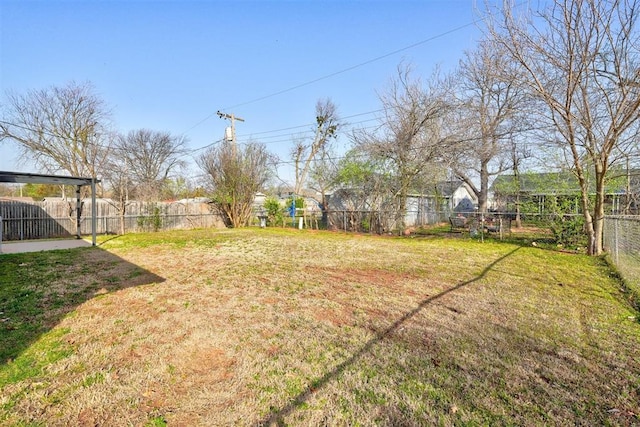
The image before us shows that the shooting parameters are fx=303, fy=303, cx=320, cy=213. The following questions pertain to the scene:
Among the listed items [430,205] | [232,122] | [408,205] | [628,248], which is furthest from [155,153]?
[628,248]

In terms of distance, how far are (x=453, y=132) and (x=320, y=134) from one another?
1258cm

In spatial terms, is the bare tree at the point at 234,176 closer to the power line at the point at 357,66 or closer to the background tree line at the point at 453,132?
the background tree line at the point at 453,132

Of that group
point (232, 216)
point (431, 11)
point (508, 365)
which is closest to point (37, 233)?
point (232, 216)

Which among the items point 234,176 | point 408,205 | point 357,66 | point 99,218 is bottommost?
point 99,218

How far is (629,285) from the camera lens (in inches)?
187

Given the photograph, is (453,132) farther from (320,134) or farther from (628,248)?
(320,134)

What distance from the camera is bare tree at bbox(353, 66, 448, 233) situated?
41.1ft

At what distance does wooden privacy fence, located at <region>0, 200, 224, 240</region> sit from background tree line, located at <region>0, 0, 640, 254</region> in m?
1.02

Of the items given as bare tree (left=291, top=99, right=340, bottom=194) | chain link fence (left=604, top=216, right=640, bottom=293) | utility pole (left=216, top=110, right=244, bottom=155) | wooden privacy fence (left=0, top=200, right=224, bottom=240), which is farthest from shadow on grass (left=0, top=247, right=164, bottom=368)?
bare tree (left=291, top=99, right=340, bottom=194)

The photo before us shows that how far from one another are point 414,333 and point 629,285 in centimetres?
422

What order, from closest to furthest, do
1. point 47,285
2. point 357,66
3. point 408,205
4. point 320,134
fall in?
point 47,285 → point 357,66 → point 408,205 → point 320,134

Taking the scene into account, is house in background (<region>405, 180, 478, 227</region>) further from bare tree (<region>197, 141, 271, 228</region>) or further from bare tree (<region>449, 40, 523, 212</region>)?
bare tree (<region>197, 141, 271, 228</region>)

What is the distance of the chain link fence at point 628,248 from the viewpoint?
184 inches

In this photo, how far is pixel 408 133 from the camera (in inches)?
500
